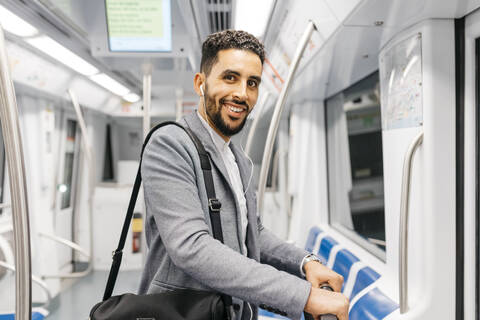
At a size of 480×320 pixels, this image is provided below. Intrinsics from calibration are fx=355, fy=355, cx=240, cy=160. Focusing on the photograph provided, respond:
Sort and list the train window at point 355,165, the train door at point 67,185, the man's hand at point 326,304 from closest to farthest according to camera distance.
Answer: the man's hand at point 326,304 < the train window at point 355,165 < the train door at point 67,185

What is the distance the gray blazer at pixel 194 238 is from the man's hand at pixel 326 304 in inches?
0.8

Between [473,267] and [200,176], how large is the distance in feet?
4.88

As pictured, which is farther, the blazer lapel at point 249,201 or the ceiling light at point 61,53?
the ceiling light at point 61,53

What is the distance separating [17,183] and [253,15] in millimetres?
1994

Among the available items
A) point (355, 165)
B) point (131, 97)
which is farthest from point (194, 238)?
point (131, 97)

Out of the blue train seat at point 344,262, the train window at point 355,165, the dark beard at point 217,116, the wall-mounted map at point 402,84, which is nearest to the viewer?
the dark beard at point 217,116

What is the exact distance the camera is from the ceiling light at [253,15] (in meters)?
2.32

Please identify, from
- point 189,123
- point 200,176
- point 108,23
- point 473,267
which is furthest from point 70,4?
point 473,267

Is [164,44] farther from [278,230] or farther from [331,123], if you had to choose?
[278,230]

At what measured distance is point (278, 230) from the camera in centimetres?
535

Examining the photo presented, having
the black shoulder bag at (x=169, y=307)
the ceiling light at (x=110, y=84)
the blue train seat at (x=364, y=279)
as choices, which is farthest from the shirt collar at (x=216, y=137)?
the ceiling light at (x=110, y=84)

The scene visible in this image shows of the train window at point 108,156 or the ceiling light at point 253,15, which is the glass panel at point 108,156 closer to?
the train window at point 108,156

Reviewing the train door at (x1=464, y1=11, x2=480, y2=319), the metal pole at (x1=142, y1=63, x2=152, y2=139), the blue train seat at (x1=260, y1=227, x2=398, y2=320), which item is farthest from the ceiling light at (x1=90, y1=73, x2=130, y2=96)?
the train door at (x1=464, y1=11, x2=480, y2=319)

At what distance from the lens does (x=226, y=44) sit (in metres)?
1.14
